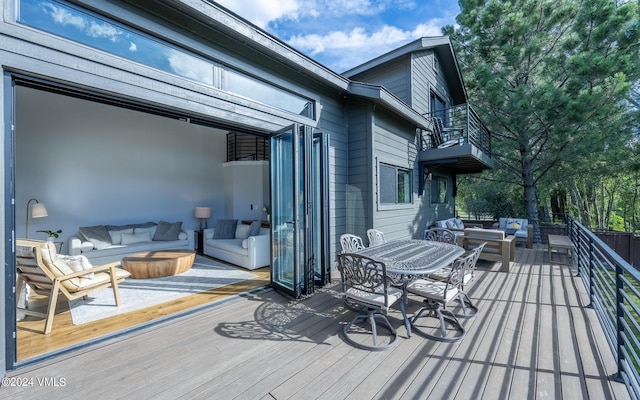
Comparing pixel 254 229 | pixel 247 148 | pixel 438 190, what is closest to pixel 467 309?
pixel 254 229

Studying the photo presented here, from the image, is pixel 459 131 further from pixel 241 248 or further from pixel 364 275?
pixel 364 275

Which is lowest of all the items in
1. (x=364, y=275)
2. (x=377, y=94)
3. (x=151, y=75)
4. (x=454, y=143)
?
(x=364, y=275)

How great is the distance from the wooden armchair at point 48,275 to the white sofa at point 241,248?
240cm

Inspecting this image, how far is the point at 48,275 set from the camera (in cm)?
294

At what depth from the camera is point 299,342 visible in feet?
8.64

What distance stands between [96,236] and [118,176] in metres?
1.57

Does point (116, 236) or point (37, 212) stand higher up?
point (37, 212)

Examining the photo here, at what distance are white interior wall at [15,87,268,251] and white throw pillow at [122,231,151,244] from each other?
2.21ft

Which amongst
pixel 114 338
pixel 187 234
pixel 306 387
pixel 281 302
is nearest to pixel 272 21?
pixel 187 234

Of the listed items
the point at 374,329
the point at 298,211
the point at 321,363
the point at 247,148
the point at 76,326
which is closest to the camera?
the point at 321,363

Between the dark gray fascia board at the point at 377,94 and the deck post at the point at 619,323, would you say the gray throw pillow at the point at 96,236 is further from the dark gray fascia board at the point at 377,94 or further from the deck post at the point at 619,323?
the deck post at the point at 619,323

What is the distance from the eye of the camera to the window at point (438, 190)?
8491 millimetres

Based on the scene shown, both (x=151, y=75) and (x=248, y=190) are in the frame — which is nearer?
(x=151, y=75)

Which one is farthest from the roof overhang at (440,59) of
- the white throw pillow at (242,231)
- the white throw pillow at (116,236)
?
the white throw pillow at (116,236)
